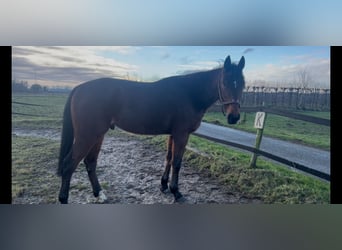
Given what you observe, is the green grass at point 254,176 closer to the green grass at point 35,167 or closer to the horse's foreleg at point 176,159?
the horse's foreleg at point 176,159

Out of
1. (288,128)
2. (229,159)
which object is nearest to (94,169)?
(229,159)

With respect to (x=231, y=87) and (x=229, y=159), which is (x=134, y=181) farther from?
(x=231, y=87)

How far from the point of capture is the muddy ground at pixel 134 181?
224 centimetres

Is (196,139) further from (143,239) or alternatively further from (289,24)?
(289,24)

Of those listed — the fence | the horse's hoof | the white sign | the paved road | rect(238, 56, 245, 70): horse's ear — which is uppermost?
rect(238, 56, 245, 70): horse's ear

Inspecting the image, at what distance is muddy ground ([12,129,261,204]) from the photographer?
2.24m

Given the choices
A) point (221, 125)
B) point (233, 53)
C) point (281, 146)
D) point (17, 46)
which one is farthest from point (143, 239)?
point (17, 46)

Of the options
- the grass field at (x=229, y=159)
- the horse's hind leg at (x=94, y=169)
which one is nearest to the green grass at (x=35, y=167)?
the grass field at (x=229, y=159)

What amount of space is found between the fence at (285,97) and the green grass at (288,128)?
0.21ft

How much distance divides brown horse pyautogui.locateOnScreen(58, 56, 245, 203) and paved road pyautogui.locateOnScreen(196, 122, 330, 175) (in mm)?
89

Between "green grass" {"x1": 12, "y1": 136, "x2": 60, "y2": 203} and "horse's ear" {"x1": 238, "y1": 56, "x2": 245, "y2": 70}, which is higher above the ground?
"horse's ear" {"x1": 238, "y1": 56, "x2": 245, "y2": 70}

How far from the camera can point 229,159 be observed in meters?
2.28

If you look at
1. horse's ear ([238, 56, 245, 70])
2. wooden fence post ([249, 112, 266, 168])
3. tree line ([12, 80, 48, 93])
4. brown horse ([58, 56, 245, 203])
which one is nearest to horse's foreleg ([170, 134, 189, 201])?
brown horse ([58, 56, 245, 203])

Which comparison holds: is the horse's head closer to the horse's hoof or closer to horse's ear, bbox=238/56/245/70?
horse's ear, bbox=238/56/245/70
